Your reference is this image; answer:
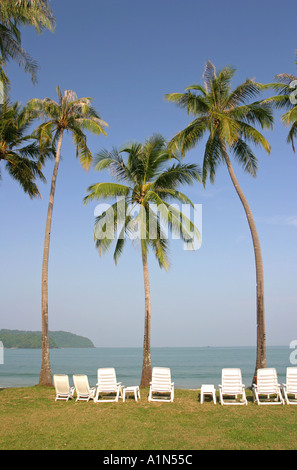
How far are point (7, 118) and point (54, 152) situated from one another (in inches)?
93.5

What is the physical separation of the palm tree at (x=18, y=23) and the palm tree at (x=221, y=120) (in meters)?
5.31

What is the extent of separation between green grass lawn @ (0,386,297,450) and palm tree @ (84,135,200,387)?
5.52m

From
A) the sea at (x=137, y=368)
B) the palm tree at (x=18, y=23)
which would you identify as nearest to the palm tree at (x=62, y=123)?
the palm tree at (x=18, y=23)

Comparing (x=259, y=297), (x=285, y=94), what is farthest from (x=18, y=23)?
(x=259, y=297)

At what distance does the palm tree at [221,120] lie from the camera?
1545 cm

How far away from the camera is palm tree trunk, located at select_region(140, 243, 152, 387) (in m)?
15.4

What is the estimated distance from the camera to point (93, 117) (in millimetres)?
17922

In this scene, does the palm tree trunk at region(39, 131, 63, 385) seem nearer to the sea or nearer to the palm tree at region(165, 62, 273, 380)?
the palm tree at region(165, 62, 273, 380)

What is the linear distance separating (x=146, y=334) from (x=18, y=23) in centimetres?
1197

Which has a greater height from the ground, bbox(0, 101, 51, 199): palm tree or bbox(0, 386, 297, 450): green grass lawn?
bbox(0, 101, 51, 199): palm tree

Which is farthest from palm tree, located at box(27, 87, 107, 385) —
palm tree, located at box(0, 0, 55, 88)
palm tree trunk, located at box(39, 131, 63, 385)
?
palm tree, located at box(0, 0, 55, 88)

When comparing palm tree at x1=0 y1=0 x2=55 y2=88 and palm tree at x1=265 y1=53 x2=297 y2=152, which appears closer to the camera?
palm tree at x1=0 y1=0 x2=55 y2=88

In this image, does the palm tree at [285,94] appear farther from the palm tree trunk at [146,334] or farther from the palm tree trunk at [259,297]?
the palm tree trunk at [146,334]
